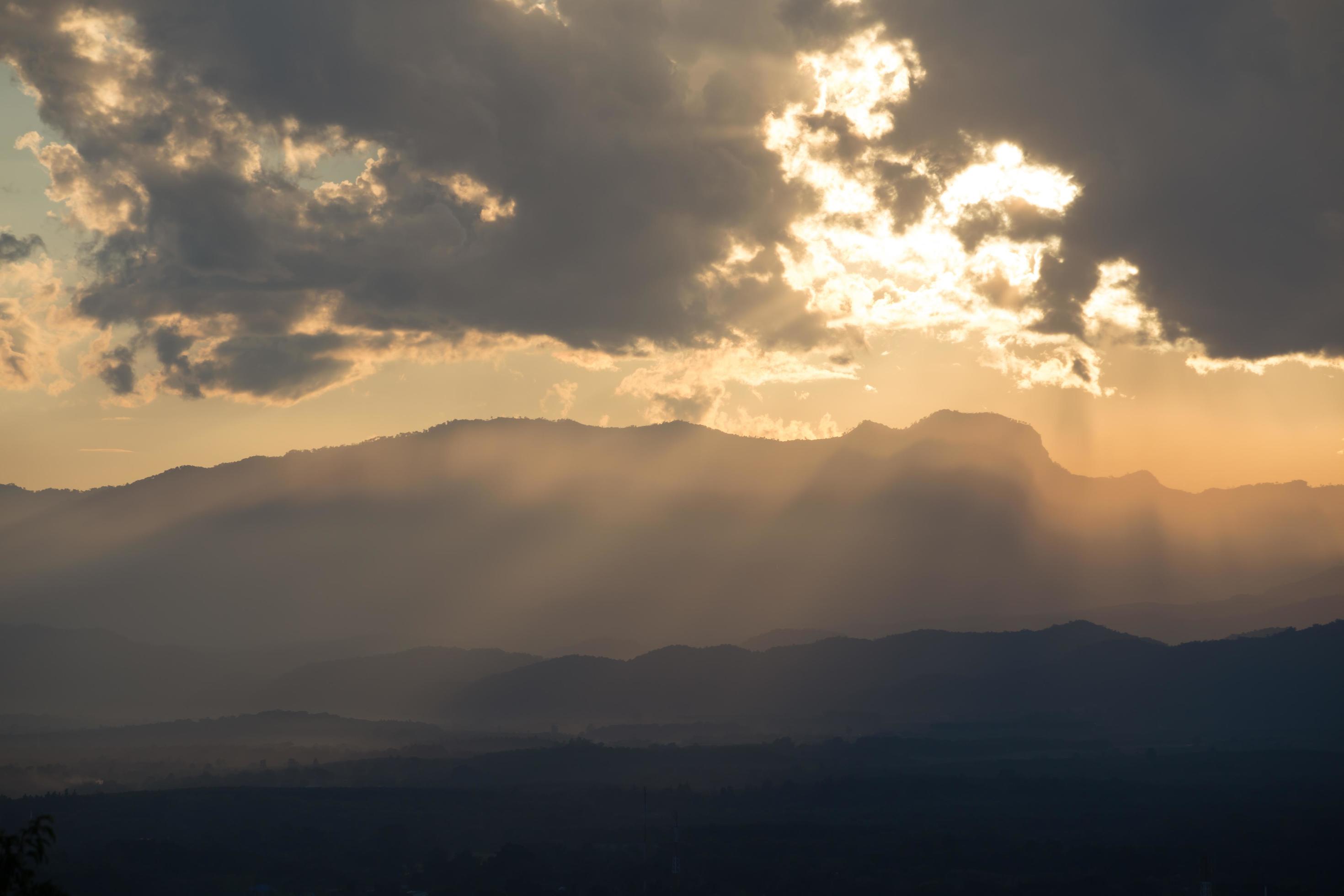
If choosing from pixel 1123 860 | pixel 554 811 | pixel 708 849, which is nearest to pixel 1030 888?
pixel 1123 860

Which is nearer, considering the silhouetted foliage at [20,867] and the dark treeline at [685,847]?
the silhouetted foliage at [20,867]

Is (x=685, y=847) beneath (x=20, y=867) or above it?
beneath

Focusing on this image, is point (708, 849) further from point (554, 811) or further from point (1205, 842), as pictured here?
point (1205, 842)

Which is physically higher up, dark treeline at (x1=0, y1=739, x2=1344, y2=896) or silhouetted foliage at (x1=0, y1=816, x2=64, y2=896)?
silhouetted foliage at (x1=0, y1=816, x2=64, y2=896)

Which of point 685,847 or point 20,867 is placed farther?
point 685,847

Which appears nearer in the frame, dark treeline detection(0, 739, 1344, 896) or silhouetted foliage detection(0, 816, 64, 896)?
silhouetted foliage detection(0, 816, 64, 896)

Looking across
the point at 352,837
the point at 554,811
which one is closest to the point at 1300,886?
the point at 554,811

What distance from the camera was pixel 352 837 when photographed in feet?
567

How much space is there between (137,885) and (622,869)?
58355 millimetres

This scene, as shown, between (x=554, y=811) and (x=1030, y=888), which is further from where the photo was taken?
(x=554, y=811)

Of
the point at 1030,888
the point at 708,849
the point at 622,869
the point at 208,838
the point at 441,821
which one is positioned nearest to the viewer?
the point at 1030,888

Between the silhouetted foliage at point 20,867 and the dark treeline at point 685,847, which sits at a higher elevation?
the silhouetted foliage at point 20,867

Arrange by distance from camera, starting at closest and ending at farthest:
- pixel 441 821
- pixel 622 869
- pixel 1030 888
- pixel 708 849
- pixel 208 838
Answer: pixel 1030 888 → pixel 622 869 → pixel 708 849 → pixel 208 838 → pixel 441 821

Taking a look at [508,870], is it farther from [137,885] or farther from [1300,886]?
[1300,886]
